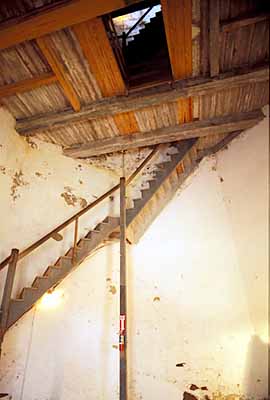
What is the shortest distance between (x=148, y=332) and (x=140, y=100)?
352 cm

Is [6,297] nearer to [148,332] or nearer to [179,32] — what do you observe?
[148,332]

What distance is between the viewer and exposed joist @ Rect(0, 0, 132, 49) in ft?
10.2

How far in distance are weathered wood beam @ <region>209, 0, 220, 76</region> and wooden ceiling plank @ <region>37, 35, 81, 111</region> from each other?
196 centimetres

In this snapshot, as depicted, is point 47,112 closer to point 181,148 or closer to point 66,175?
point 66,175

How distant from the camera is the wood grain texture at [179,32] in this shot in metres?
3.21

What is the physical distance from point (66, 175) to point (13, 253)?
198 centimetres

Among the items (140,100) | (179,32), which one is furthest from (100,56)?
(179,32)

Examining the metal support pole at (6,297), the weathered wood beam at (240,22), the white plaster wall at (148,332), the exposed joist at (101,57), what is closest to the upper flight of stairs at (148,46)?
the exposed joist at (101,57)

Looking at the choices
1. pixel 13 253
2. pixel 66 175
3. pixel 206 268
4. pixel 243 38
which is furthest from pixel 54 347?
pixel 243 38

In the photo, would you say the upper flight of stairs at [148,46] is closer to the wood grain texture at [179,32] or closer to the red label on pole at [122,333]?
the wood grain texture at [179,32]

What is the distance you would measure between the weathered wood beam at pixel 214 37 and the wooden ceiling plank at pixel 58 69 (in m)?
1.96

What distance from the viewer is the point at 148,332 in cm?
438

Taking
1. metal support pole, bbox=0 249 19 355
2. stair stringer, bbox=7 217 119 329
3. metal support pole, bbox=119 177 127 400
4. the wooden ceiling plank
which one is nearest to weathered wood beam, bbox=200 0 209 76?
the wooden ceiling plank

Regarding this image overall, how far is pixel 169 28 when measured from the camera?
3420mm
